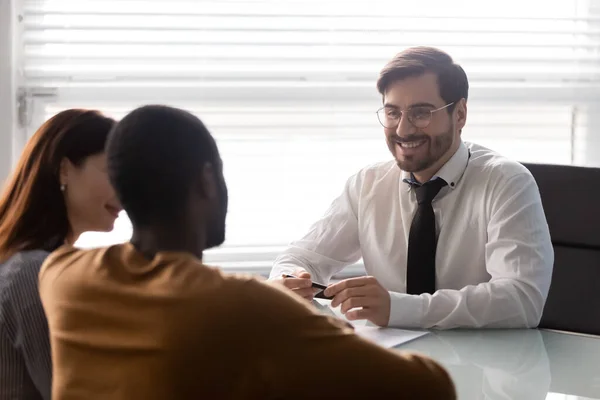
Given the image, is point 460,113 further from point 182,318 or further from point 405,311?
point 182,318

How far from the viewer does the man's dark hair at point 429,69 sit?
234 cm

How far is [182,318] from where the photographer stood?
0.97 metres

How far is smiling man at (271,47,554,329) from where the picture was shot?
6.66 feet

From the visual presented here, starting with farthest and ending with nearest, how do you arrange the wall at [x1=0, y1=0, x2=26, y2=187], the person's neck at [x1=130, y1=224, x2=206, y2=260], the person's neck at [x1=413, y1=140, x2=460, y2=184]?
the wall at [x1=0, y1=0, x2=26, y2=187] → the person's neck at [x1=413, y1=140, x2=460, y2=184] → the person's neck at [x1=130, y1=224, x2=206, y2=260]

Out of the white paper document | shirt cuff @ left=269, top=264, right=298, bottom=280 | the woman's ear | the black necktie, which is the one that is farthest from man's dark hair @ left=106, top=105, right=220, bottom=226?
the black necktie

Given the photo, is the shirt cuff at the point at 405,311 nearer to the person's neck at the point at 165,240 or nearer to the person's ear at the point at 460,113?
the person's ear at the point at 460,113

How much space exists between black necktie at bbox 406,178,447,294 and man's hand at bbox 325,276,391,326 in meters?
0.34

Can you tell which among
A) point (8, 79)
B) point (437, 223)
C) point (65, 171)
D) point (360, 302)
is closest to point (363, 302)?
point (360, 302)

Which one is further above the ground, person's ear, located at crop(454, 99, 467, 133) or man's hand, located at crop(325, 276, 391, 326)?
person's ear, located at crop(454, 99, 467, 133)

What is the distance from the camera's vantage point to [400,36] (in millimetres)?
2889

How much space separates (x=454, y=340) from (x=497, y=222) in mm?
433

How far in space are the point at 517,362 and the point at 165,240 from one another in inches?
36.3

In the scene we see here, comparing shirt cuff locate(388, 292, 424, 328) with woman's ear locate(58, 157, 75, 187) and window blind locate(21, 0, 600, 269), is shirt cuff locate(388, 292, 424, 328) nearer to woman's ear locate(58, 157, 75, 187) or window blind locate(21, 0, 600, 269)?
woman's ear locate(58, 157, 75, 187)

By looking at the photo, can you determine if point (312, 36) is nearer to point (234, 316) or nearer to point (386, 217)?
point (386, 217)
